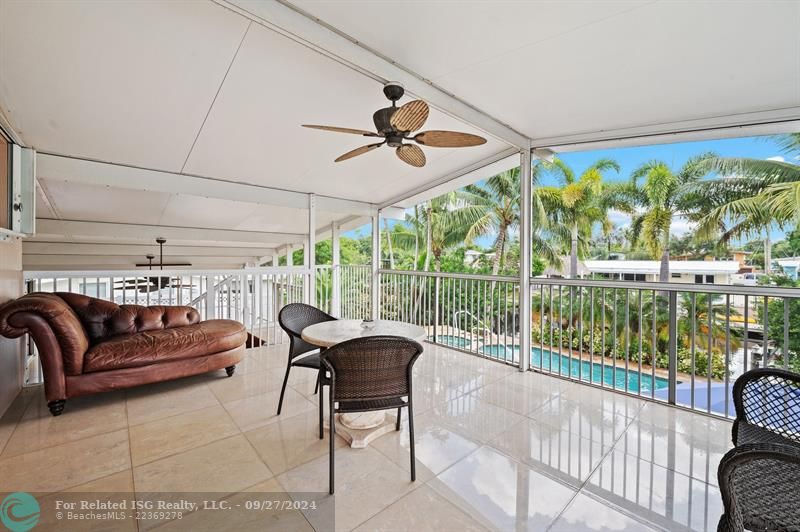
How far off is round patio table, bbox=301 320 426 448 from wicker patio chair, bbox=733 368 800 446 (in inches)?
62.2

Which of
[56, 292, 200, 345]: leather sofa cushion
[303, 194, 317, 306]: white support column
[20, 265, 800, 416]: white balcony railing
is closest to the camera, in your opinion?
[20, 265, 800, 416]: white balcony railing

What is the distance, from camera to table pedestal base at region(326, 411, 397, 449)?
7.22 feet

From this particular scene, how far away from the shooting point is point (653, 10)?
1836 millimetres

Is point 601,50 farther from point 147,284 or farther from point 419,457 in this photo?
point 147,284

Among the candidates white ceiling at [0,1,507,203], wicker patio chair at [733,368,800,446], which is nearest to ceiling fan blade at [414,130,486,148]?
white ceiling at [0,1,507,203]

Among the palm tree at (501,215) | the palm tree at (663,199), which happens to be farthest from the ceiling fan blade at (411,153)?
the palm tree at (663,199)

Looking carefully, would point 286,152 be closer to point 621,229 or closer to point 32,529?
point 32,529

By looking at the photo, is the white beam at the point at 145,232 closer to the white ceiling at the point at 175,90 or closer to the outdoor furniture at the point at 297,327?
the white ceiling at the point at 175,90

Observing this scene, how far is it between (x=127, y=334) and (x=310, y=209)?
9.35ft

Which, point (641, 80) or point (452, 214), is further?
point (452, 214)

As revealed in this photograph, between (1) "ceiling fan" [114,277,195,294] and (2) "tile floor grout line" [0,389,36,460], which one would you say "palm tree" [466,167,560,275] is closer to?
(1) "ceiling fan" [114,277,195,294]

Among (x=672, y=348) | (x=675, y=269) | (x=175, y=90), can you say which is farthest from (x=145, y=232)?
(x=675, y=269)

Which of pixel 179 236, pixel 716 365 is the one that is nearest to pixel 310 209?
pixel 179 236

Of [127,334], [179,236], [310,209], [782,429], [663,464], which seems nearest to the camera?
[782,429]
